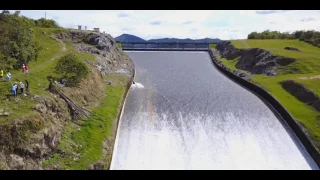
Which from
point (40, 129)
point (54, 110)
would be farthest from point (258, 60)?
point (40, 129)

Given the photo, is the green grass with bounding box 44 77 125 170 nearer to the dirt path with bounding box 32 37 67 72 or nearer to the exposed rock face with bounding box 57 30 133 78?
the dirt path with bounding box 32 37 67 72

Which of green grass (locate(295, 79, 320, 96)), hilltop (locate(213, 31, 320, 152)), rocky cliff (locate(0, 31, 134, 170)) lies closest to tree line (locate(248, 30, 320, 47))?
hilltop (locate(213, 31, 320, 152))

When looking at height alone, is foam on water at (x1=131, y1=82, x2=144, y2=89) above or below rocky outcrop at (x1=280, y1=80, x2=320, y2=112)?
below

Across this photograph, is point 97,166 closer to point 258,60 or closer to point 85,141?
point 85,141

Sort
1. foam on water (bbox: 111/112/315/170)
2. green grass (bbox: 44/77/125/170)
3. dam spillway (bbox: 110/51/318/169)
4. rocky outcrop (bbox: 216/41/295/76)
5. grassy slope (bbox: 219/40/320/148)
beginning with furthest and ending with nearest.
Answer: rocky outcrop (bbox: 216/41/295/76) → grassy slope (bbox: 219/40/320/148) → dam spillway (bbox: 110/51/318/169) → foam on water (bbox: 111/112/315/170) → green grass (bbox: 44/77/125/170)

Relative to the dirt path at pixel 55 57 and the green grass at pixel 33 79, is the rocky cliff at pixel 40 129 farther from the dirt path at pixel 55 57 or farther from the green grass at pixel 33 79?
the dirt path at pixel 55 57

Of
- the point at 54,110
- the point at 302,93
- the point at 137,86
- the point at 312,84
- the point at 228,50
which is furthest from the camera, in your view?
the point at 228,50
